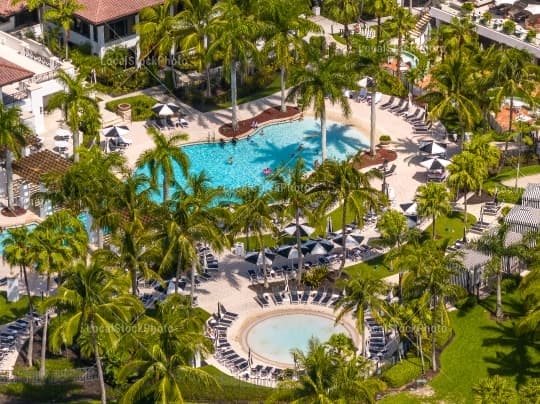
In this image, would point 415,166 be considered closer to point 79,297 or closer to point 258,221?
point 258,221

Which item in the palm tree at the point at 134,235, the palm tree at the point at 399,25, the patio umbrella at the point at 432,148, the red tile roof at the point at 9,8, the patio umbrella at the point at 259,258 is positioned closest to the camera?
the palm tree at the point at 134,235

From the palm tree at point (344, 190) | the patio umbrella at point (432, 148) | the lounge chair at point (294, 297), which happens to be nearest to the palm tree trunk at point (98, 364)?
the lounge chair at point (294, 297)

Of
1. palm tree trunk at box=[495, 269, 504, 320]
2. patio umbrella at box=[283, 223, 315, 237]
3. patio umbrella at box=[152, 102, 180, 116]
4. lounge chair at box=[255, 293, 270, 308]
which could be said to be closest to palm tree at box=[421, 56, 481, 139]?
patio umbrella at box=[283, 223, 315, 237]

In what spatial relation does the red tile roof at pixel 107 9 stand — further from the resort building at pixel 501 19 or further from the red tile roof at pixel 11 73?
the resort building at pixel 501 19

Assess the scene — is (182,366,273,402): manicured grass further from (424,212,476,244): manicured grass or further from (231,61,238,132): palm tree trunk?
(231,61,238,132): palm tree trunk

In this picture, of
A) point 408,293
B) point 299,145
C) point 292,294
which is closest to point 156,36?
point 299,145

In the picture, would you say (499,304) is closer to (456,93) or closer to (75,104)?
(456,93)
